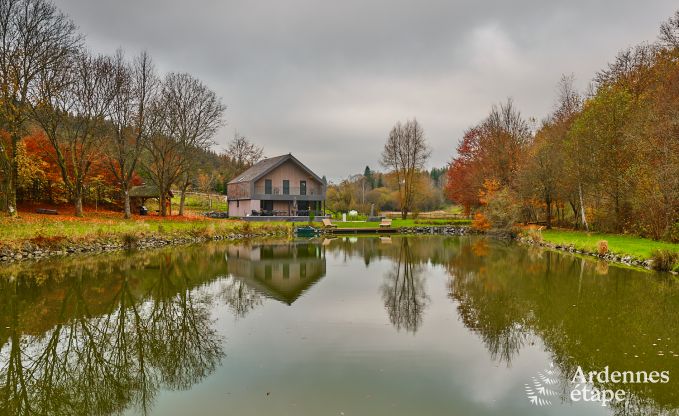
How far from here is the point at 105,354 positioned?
7152 mm

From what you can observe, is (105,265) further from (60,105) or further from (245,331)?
(60,105)

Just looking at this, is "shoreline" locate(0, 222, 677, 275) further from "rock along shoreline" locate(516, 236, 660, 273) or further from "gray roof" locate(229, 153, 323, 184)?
"gray roof" locate(229, 153, 323, 184)

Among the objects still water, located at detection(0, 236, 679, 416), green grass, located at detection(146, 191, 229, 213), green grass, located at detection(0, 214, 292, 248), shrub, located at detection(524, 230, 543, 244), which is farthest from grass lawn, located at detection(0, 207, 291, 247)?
green grass, located at detection(146, 191, 229, 213)

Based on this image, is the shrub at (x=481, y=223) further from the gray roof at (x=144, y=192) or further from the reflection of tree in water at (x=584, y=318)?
the gray roof at (x=144, y=192)

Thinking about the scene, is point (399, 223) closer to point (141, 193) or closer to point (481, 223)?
point (481, 223)

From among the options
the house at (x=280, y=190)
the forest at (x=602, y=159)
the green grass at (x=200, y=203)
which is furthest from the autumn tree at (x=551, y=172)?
the green grass at (x=200, y=203)

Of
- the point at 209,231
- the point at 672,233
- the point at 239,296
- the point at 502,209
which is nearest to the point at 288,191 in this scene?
the point at 209,231

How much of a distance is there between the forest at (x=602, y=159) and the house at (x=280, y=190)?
16.0 meters

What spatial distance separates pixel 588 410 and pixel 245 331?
6.05 m

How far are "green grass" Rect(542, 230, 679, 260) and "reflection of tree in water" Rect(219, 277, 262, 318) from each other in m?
15.1

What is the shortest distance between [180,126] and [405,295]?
92.6 ft

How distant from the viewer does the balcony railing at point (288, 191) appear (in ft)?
142

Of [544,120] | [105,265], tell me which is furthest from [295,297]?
[544,120]

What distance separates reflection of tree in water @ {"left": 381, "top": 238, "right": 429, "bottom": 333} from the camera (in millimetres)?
9414
